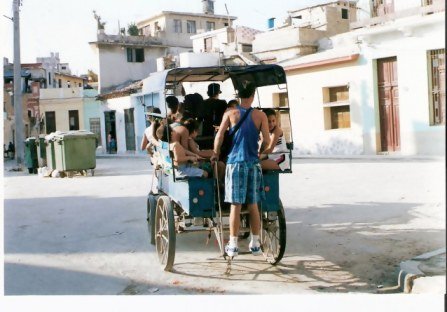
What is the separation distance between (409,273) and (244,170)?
1.49m

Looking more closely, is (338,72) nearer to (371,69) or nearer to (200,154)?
(371,69)

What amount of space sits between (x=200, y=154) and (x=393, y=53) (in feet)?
36.8

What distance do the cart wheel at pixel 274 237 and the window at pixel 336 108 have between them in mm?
11804

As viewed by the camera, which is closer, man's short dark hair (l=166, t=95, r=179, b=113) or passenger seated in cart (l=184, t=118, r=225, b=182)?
passenger seated in cart (l=184, t=118, r=225, b=182)

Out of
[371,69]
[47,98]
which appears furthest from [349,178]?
[47,98]

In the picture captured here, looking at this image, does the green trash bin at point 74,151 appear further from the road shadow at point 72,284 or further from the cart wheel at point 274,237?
the cart wheel at point 274,237

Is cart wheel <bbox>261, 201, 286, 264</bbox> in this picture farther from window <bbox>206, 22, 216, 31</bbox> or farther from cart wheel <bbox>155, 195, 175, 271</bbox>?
window <bbox>206, 22, 216, 31</bbox>

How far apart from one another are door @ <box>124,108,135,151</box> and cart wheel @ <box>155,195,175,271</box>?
20.4 meters

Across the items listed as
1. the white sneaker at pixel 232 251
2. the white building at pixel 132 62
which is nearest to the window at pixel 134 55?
the white building at pixel 132 62

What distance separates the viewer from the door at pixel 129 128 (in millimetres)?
25094

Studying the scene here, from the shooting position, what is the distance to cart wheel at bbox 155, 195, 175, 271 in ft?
14.7

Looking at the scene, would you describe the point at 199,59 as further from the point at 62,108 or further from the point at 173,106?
the point at 173,106

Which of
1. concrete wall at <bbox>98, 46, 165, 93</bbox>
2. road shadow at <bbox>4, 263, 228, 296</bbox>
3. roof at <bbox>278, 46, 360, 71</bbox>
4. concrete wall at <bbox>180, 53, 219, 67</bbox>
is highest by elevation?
concrete wall at <bbox>98, 46, 165, 93</bbox>

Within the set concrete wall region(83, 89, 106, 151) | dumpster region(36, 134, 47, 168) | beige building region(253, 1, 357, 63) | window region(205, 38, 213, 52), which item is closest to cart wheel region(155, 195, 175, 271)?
dumpster region(36, 134, 47, 168)
